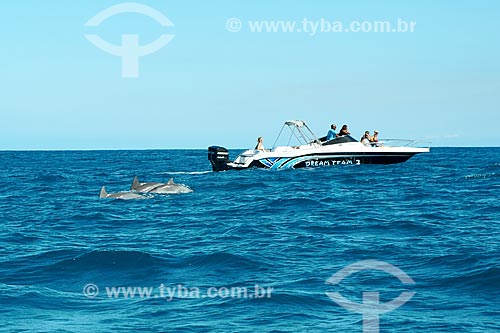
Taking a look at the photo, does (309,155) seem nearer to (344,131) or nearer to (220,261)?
(344,131)

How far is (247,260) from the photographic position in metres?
12.6

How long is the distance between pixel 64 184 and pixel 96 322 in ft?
86.7

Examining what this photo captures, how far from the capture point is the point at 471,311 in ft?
30.2

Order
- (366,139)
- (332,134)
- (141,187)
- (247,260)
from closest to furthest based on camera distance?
→ (247,260) → (141,187) → (332,134) → (366,139)

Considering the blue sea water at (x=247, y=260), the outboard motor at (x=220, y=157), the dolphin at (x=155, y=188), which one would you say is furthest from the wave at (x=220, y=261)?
the outboard motor at (x=220, y=157)

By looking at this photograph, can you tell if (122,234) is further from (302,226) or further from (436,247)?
(436,247)

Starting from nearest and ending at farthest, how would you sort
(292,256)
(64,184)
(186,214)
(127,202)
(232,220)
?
(292,256), (232,220), (186,214), (127,202), (64,184)

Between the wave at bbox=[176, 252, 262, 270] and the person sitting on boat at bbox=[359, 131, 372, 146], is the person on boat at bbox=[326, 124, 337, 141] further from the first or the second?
the wave at bbox=[176, 252, 262, 270]

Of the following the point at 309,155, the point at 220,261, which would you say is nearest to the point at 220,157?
the point at 309,155

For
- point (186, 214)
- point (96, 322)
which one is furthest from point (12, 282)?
point (186, 214)

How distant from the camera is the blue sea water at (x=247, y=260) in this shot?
29.5ft

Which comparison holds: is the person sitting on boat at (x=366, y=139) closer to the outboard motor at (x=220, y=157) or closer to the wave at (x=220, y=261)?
the outboard motor at (x=220, y=157)

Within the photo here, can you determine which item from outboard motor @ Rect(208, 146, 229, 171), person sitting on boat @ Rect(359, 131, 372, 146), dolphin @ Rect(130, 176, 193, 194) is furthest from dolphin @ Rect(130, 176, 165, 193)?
person sitting on boat @ Rect(359, 131, 372, 146)

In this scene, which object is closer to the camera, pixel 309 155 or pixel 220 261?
pixel 220 261
